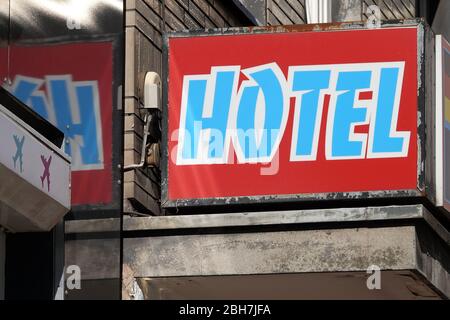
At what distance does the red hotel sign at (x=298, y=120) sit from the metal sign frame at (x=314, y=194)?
21mm

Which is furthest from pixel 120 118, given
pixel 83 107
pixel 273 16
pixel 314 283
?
pixel 273 16

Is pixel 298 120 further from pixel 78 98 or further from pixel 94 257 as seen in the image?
pixel 78 98

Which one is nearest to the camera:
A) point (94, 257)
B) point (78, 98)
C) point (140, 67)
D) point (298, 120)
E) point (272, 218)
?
point (78, 98)

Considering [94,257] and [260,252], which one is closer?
[94,257]

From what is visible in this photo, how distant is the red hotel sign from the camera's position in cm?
1088

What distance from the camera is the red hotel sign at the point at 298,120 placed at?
10.9m

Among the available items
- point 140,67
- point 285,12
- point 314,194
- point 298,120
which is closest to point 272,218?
point 314,194

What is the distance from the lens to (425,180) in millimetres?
10750

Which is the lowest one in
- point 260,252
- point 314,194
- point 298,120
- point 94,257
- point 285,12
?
point 94,257

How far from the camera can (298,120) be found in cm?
1101

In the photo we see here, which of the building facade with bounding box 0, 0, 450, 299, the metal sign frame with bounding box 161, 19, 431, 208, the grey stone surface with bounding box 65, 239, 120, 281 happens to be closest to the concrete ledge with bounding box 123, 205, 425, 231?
the building facade with bounding box 0, 0, 450, 299

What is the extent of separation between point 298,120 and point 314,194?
1.91 feet

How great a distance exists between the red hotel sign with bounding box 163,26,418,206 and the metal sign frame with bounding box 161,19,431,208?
0.02 meters

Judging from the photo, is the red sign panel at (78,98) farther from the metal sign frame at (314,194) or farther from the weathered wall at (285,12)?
the weathered wall at (285,12)
